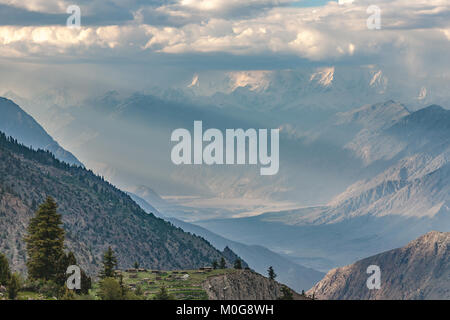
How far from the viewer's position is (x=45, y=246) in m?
132

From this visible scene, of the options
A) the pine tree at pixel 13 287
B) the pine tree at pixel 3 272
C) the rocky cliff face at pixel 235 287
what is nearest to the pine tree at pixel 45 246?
the pine tree at pixel 3 272

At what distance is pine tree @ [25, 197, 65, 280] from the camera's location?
429ft

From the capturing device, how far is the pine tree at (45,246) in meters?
131

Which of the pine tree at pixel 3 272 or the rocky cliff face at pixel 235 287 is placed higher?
the rocky cliff face at pixel 235 287
